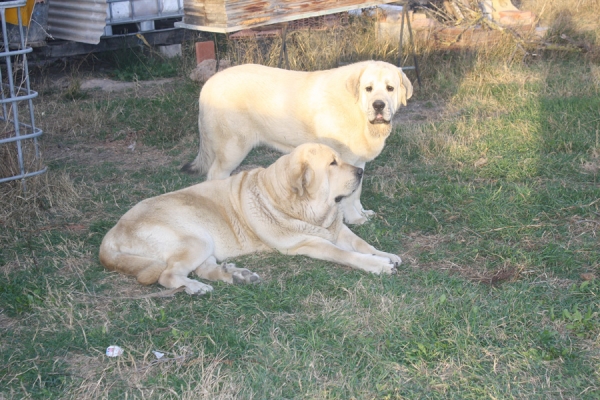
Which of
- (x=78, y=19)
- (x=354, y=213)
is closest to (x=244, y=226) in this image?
(x=354, y=213)

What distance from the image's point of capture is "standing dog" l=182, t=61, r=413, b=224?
17.4 ft

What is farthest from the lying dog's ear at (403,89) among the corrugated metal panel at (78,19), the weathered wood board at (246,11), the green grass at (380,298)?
the corrugated metal panel at (78,19)

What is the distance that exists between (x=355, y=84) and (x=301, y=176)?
47.7 inches

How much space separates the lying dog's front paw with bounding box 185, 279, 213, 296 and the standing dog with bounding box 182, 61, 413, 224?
61.1 inches

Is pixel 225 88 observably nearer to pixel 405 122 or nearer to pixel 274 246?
pixel 274 246

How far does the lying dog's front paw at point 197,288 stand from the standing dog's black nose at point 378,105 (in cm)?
204

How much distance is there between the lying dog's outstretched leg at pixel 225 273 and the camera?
423 centimetres

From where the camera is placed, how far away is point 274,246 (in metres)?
4.70

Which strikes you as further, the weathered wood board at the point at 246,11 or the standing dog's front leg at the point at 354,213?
the weathered wood board at the point at 246,11

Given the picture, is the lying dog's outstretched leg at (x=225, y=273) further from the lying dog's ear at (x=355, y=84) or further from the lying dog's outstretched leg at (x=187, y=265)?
the lying dog's ear at (x=355, y=84)

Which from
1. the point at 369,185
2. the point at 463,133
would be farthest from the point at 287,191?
the point at 463,133

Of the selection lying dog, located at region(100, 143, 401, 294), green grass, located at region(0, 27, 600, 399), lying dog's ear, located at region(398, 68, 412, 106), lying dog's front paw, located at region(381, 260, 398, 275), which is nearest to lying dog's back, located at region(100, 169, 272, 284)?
lying dog, located at region(100, 143, 401, 294)

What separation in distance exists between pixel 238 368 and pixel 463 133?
4570mm

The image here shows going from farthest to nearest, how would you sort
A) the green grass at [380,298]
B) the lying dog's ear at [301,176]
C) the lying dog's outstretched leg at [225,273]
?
the lying dog's ear at [301,176] < the lying dog's outstretched leg at [225,273] < the green grass at [380,298]
